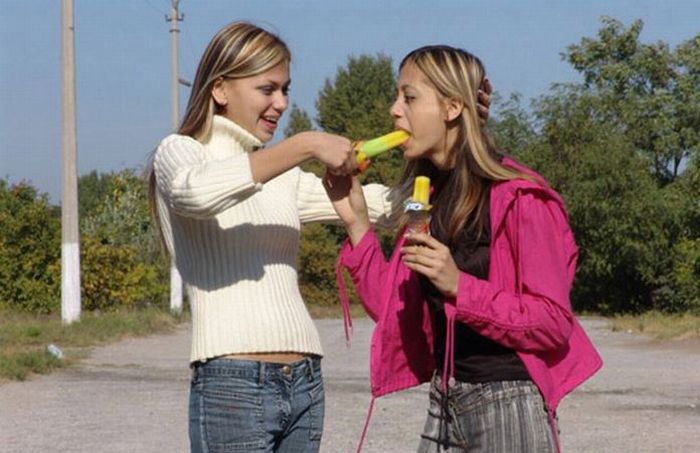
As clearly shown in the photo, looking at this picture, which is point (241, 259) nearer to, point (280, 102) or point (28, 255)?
point (280, 102)

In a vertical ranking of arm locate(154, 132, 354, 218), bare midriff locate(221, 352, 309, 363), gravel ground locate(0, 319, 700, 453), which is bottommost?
gravel ground locate(0, 319, 700, 453)

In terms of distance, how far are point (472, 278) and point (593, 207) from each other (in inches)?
1517

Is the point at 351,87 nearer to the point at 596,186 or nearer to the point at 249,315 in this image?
the point at 596,186

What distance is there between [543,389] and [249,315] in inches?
35.1

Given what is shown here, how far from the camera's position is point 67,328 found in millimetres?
23938

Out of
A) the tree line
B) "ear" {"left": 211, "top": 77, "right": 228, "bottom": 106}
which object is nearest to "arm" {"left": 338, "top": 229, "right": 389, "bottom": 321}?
"ear" {"left": 211, "top": 77, "right": 228, "bottom": 106}

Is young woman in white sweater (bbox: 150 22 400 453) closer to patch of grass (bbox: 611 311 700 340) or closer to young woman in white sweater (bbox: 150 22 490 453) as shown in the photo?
young woman in white sweater (bbox: 150 22 490 453)

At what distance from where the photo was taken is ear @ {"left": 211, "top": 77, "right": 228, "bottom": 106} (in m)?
4.11

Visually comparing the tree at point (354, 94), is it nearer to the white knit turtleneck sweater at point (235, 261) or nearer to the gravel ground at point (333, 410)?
the gravel ground at point (333, 410)

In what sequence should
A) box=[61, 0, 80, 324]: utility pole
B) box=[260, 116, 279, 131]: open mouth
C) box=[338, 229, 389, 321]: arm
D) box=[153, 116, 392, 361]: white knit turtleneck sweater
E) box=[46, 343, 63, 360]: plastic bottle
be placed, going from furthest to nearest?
1. box=[61, 0, 80, 324]: utility pole
2. box=[46, 343, 63, 360]: plastic bottle
3. box=[260, 116, 279, 131]: open mouth
4. box=[153, 116, 392, 361]: white knit turtleneck sweater
5. box=[338, 229, 389, 321]: arm

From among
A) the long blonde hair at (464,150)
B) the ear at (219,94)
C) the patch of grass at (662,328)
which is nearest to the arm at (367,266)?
the long blonde hair at (464,150)

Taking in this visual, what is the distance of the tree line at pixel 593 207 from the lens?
111ft

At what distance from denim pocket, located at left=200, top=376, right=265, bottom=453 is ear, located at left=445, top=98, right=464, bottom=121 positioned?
0.93m

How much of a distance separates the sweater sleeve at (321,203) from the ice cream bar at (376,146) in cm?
49
